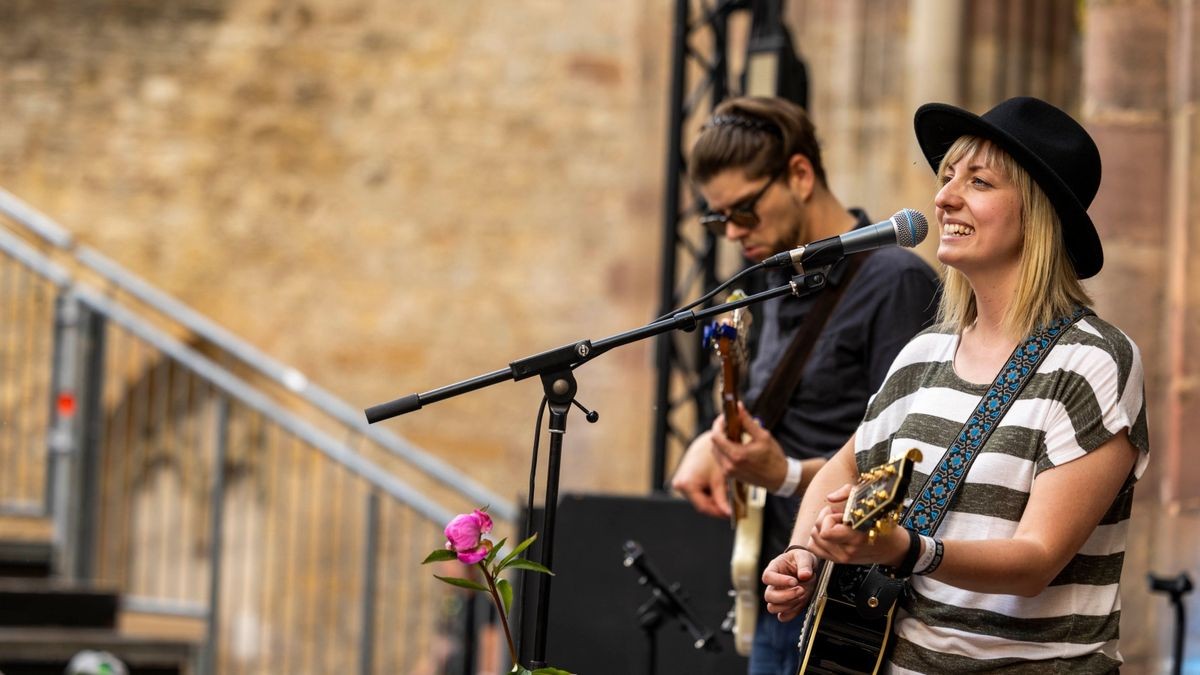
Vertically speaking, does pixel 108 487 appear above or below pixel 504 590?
below

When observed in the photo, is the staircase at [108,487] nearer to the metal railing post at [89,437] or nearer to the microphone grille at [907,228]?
the metal railing post at [89,437]

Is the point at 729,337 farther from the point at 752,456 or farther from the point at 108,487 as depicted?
the point at 108,487

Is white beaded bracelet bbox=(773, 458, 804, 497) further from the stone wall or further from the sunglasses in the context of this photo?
the stone wall

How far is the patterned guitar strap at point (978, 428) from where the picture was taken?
2.23 m

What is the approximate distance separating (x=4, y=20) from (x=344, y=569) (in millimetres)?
4674

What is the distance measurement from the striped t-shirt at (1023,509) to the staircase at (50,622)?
488cm

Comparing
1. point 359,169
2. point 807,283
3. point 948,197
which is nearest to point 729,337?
point 807,283

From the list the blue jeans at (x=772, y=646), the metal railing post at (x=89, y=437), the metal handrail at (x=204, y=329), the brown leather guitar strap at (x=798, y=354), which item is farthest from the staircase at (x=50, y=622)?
the brown leather guitar strap at (x=798, y=354)

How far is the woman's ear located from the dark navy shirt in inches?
7.7

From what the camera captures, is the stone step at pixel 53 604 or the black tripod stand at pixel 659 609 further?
the stone step at pixel 53 604

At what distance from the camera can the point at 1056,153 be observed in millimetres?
2312

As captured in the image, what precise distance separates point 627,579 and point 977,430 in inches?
102

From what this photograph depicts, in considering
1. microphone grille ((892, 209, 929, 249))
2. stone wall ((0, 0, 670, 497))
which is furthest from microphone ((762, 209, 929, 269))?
stone wall ((0, 0, 670, 497))

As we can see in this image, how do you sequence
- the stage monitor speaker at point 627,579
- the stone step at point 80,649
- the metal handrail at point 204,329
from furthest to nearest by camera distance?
the metal handrail at point 204,329, the stone step at point 80,649, the stage monitor speaker at point 627,579
